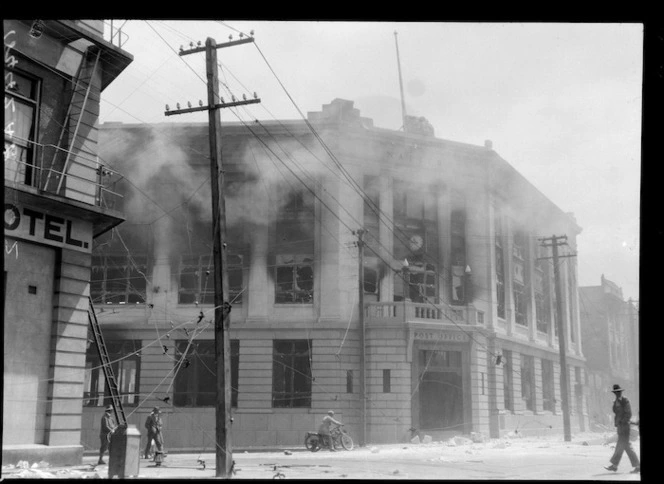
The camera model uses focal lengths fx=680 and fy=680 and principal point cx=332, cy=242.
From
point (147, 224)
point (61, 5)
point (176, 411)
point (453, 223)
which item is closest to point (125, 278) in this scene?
point (147, 224)

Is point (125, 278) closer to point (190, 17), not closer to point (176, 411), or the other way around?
point (176, 411)

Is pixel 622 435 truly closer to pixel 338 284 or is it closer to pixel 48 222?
pixel 48 222

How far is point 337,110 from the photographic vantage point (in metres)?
25.4

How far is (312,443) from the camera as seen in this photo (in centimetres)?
2128

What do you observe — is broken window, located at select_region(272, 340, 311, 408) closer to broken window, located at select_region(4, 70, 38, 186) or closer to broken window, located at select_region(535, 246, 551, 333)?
broken window, located at select_region(535, 246, 551, 333)

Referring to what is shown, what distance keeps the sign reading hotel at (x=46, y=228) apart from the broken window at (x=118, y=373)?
41.0 feet

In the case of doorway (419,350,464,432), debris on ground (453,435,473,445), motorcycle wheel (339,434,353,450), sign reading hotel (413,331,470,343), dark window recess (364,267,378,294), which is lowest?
debris on ground (453,435,473,445)

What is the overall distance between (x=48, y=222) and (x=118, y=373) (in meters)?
14.7

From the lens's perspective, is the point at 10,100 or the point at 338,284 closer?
the point at 10,100

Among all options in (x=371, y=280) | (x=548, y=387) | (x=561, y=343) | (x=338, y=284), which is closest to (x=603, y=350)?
(x=561, y=343)

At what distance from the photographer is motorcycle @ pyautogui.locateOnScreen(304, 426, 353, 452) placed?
2133 centimetres

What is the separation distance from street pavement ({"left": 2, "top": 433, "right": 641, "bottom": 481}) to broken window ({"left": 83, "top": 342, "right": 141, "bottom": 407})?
6899mm

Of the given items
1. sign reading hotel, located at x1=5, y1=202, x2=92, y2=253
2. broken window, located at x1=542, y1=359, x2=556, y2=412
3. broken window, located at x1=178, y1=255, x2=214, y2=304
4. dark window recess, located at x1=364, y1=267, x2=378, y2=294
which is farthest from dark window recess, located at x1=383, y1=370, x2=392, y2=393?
sign reading hotel, located at x1=5, y1=202, x2=92, y2=253

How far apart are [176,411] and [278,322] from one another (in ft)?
16.7
